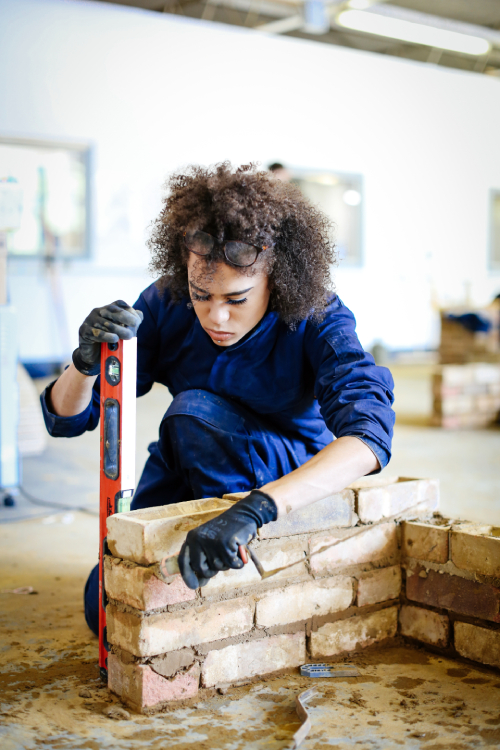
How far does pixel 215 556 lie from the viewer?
1.32 m

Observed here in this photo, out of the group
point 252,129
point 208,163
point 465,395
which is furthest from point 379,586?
point 252,129

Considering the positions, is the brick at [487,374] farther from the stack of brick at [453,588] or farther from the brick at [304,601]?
the brick at [304,601]

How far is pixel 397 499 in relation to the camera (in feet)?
6.16

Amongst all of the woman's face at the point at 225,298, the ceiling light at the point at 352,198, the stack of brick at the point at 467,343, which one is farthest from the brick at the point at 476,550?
the ceiling light at the point at 352,198

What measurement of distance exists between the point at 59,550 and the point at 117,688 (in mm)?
1305

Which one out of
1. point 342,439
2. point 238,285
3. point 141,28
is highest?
point 141,28

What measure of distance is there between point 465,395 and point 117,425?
4496mm

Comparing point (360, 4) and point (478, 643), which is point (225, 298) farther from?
point (360, 4)

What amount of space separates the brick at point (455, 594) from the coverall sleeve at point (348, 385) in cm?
40

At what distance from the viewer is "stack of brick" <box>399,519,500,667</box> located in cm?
169

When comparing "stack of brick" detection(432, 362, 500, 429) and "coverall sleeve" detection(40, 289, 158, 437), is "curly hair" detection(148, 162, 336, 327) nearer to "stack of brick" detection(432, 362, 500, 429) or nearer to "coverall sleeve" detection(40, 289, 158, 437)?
"coverall sleeve" detection(40, 289, 158, 437)

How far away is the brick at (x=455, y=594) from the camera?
5.55ft

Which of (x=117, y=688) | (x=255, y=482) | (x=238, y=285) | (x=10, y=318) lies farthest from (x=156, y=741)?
(x=10, y=318)

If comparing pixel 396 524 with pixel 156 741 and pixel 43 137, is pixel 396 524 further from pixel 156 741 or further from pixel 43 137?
pixel 43 137
